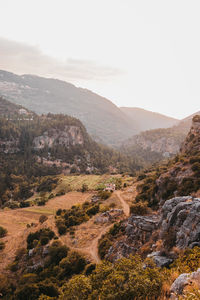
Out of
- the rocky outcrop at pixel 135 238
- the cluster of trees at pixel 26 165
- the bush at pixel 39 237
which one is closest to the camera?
the rocky outcrop at pixel 135 238

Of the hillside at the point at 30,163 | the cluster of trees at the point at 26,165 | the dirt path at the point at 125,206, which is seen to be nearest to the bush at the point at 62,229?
the dirt path at the point at 125,206

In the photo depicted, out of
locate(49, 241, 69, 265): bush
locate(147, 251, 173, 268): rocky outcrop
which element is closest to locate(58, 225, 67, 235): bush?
locate(49, 241, 69, 265): bush

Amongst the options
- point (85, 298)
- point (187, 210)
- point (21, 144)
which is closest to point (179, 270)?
point (85, 298)

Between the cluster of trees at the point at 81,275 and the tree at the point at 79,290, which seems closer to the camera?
the cluster of trees at the point at 81,275

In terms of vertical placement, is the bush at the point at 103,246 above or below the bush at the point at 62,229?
above

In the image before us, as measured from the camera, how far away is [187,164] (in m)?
49.4

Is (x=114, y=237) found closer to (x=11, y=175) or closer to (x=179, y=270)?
(x=179, y=270)

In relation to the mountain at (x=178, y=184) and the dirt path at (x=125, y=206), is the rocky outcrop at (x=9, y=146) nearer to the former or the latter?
the dirt path at (x=125, y=206)

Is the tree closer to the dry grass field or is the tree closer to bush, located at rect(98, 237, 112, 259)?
bush, located at rect(98, 237, 112, 259)

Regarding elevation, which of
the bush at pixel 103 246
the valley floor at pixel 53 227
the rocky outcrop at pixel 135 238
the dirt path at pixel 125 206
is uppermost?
the rocky outcrop at pixel 135 238

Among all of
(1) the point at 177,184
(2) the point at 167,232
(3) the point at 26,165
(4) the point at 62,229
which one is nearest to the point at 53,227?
(4) the point at 62,229

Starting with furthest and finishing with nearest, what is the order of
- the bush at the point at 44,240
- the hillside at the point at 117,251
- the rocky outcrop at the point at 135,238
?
the bush at the point at 44,240
the rocky outcrop at the point at 135,238
the hillside at the point at 117,251

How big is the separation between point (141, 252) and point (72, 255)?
16.1 metres

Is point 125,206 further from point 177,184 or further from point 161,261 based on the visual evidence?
point 161,261
